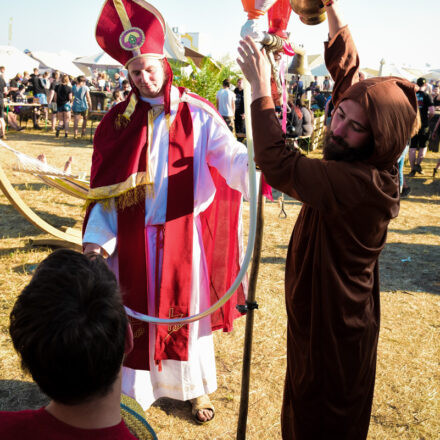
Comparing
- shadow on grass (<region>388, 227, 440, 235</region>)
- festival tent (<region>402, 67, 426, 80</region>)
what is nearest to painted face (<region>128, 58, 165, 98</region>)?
shadow on grass (<region>388, 227, 440, 235</region>)

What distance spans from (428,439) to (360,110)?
216 centimetres

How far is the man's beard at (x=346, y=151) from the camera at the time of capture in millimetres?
1510

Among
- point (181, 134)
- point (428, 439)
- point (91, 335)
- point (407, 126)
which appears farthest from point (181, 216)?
point (428, 439)

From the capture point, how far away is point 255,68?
5.08ft

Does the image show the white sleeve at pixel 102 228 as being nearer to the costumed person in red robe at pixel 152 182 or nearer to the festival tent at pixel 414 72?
the costumed person in red robe at pixel 152 182

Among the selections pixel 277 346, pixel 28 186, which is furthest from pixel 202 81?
pixel 277 346

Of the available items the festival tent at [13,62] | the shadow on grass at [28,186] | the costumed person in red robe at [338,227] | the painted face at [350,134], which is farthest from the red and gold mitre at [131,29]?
the festival tent at [13,62]

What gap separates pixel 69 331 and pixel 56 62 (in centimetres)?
2805

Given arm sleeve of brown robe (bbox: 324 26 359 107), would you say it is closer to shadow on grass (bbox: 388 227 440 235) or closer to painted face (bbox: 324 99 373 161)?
painted face (bbox: 324 99 373 161)

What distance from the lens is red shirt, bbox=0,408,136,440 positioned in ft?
2.97

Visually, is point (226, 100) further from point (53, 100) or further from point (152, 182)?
point (152, 182)

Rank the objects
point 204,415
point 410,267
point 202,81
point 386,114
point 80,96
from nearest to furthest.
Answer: point 386,114 → point 204,415 → point 410,267 → point 202,81 → point 80,96

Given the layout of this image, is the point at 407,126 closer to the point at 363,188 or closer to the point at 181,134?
the point at 363,188

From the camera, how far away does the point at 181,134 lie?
93.8 inches
